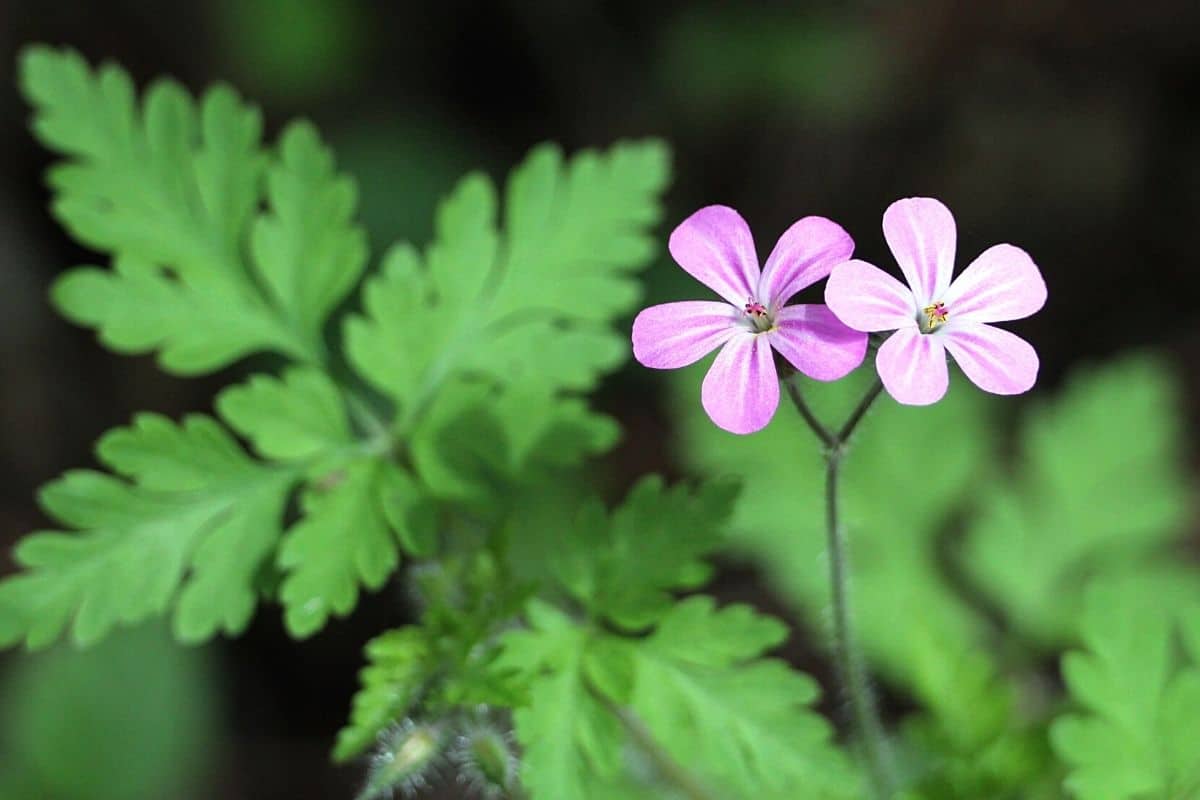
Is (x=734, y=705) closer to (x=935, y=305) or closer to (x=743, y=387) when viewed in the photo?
(x=743, y=387)

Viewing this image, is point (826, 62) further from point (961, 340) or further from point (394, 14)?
point (961, 340)

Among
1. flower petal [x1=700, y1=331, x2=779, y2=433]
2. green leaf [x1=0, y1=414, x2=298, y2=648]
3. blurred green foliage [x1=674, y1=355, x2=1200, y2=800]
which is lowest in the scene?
green leaf [x1=0, y1=414, x2=298, y2=648]

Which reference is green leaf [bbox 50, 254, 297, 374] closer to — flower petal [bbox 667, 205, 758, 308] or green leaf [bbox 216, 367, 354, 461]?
green leaf [bbox 216, 367, 354, 461]

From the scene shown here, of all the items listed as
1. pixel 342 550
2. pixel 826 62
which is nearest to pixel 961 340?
pixel 342 550

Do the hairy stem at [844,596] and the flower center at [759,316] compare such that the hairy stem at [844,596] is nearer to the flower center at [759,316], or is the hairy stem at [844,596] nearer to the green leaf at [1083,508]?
the flower center at [759,316]

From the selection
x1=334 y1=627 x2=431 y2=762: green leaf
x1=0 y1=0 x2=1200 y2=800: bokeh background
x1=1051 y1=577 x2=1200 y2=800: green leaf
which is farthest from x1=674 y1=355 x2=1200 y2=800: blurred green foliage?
x1=334 y1=627 x2=431 y2=762: green leaf

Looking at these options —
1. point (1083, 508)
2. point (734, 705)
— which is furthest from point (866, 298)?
point (1083, 508)
